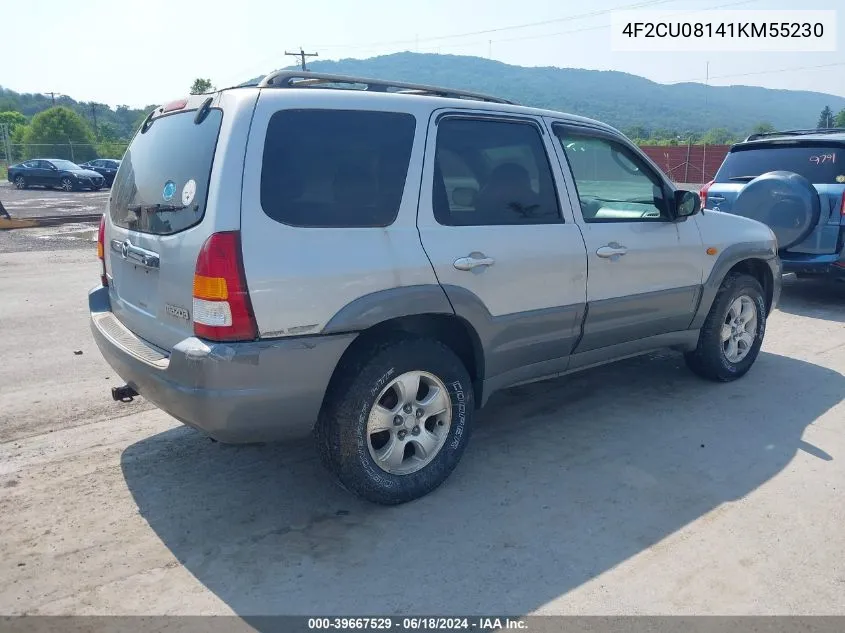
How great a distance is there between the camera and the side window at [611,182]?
404 centimetres

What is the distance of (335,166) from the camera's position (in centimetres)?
307

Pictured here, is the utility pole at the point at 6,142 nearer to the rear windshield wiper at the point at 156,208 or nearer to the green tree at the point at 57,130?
the green tree at the point at 57,130

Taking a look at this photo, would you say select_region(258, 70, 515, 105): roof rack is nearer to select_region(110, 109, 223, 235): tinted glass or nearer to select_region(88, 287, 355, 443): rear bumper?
select_region(110, 109, 223, 235): tinted glass

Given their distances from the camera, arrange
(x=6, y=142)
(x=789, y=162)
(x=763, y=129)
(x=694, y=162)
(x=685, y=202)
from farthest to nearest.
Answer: (x=763, y=129), (x=6, y=142), (x=694, y=162), (x=789, y=162), (x=685, y=202)

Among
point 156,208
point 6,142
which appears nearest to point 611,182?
Answer: point 156,208

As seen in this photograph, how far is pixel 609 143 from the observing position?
4.33 m

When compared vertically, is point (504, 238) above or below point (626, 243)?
above

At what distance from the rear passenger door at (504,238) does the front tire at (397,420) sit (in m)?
0.31

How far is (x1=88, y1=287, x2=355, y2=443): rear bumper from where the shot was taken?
2.78m

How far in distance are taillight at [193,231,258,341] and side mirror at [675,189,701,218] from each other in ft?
9.69

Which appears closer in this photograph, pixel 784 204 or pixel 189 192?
pixel 189 192

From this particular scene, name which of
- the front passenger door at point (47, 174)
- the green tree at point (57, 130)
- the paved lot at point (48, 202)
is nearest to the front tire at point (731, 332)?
the paved lot at point (48, 202)

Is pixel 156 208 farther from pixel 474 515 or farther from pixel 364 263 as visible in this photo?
pixel 474 515

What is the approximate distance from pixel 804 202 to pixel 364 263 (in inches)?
225
